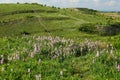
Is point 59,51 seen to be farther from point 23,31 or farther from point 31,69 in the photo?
point 23,31

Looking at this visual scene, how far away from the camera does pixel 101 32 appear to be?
45.4 m

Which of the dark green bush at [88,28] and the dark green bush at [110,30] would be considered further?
the dark green bush at [110,30]

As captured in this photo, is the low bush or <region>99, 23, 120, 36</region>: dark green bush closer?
the low bush

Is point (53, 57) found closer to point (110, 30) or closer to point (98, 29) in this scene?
point (98, 29)

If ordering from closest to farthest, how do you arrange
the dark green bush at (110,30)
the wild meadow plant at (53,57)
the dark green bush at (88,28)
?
the wild meadow plant at (53,57) < the dark green bush at (88,28) < the dark green bush at (110,30)

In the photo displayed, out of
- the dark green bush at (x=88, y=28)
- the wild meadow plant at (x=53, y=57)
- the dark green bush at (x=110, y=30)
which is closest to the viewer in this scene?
the wild meadow plant at (x=53, y=57)

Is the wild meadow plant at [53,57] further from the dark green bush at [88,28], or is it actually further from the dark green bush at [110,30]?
the dark green bush at [110,30]

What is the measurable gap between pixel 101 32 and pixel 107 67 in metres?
32.7

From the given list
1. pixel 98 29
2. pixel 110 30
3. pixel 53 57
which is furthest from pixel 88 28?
pixel 53 57

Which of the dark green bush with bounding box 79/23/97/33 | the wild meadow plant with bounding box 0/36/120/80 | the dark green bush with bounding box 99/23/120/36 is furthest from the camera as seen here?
the dark green bush with bounding box 99/23/120/36

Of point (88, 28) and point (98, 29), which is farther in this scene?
point (98, 29)

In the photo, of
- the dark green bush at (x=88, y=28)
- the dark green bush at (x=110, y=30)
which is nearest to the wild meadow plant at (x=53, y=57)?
the dark green bush at (x=88, y=28)

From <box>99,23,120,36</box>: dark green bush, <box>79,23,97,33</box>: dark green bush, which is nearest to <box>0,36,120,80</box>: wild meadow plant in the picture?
<box>79,23,97,33</box>: dark green bush

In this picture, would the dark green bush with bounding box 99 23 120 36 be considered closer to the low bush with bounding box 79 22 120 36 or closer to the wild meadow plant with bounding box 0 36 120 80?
the low bush with bounding box 79 22 120 36
